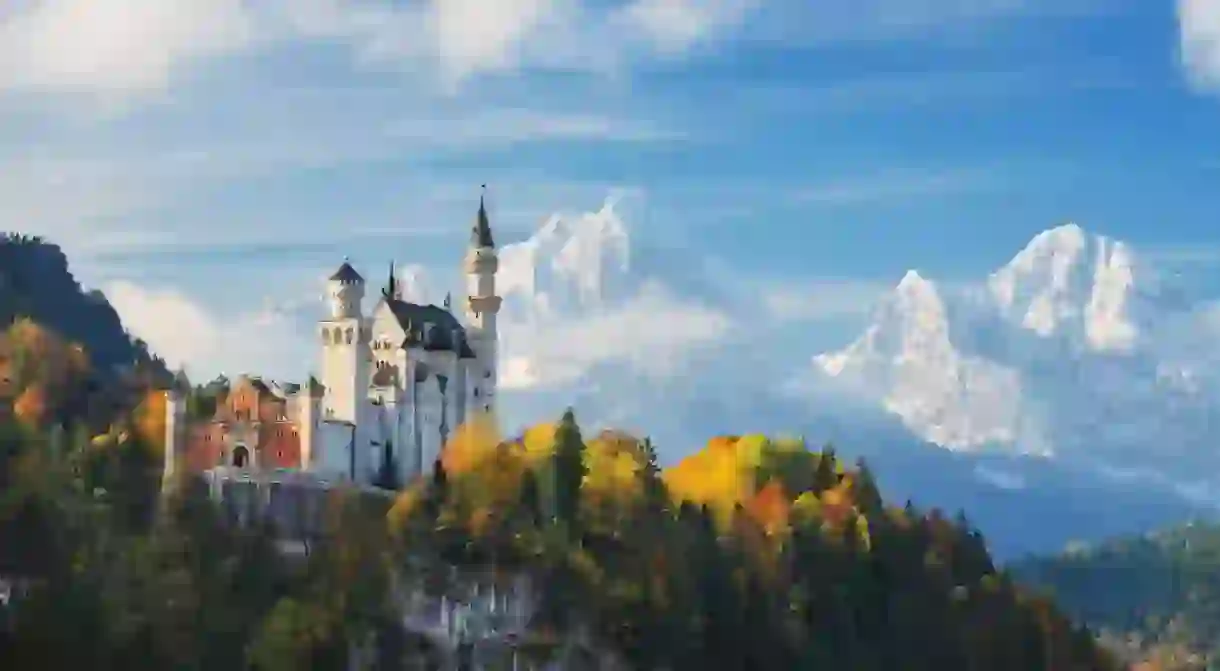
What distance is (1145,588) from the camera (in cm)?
15325

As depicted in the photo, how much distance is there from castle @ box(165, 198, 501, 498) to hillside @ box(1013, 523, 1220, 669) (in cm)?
6938

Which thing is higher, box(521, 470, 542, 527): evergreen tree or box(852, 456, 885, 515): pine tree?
box(852, 456, 885, 515): pine tree

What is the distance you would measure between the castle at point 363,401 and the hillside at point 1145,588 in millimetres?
69385

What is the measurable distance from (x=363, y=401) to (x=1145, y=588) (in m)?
102

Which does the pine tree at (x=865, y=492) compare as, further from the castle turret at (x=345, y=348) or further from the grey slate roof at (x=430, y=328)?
the castle turret at (x=345, y=348)

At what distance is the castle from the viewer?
→ 2274 inches

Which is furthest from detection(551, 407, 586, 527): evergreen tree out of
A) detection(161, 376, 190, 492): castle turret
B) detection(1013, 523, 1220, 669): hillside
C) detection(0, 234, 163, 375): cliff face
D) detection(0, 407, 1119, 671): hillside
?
detection(1013, 523, 1220, 669): hillside

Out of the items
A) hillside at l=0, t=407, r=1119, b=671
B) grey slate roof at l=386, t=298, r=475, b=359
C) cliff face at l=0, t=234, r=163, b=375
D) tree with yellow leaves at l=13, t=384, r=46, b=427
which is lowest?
hillside at l=0, t=407, r=1119, b=671

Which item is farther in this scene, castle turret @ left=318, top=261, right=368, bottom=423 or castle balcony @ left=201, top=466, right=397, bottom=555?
castle turret @ left=318, top=261, right=368, bottom=423

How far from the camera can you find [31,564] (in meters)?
47.7

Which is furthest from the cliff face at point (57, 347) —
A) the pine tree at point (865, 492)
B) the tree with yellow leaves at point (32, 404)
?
the pine tree at point (865, 492)

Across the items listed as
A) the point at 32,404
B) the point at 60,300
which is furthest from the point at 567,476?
the point at 60,300

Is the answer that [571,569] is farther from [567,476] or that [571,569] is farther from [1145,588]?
[1145,588]

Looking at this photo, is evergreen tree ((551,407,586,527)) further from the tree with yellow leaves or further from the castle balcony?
the tree with yellow leaves
